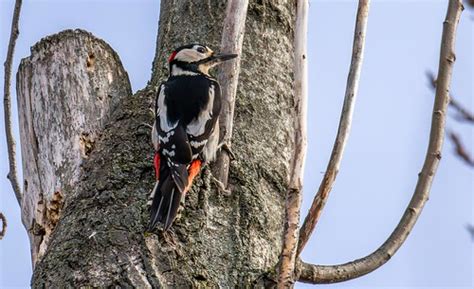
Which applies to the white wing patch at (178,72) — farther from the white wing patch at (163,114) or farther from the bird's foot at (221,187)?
the bird's foot at (221,187)

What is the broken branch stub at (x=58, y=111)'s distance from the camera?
3.62 meters

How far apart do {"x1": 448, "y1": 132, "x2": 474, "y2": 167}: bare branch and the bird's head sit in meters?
1.39

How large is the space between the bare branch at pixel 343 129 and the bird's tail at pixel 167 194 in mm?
448

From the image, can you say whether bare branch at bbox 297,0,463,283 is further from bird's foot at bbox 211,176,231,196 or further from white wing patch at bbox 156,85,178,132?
white wing patch at bbox 156,85,178,132

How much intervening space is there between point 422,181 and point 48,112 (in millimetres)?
1444

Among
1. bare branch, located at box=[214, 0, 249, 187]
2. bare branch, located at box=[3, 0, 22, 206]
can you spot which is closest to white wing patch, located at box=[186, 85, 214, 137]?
bare branch, located at box=[214, 0, 249, 187]

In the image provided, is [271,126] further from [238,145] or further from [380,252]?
[380,252]

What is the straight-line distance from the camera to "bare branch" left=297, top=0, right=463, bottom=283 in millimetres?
3375

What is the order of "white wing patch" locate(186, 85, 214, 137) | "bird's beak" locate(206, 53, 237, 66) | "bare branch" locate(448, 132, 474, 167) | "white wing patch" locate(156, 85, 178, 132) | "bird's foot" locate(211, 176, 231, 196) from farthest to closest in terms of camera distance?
"white wing patch" locate(186, 85, 214, 137) → "white wing patch" locate(156, 85, 178, 132) → "bird's beak" locate(206, 53, 237, 66) → "bird's foot" locate(211, 176, 231, 196) → "bare branch" locate(448, 132, 474, 167)

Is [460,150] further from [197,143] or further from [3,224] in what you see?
[3,224]

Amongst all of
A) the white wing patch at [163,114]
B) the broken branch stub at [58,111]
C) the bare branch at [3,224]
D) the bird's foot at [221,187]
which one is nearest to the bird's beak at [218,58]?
the white wing patch at [163,114]

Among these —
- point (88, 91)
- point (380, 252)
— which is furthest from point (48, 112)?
point (380, 252)

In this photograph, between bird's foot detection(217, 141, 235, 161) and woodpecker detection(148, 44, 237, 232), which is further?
bird's foot detection(217, 141, 235, 161)

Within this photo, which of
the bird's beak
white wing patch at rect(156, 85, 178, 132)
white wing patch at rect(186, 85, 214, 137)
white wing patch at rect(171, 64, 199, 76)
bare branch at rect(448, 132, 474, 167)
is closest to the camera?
bare branch at rect(448, 132, 474, 167)
